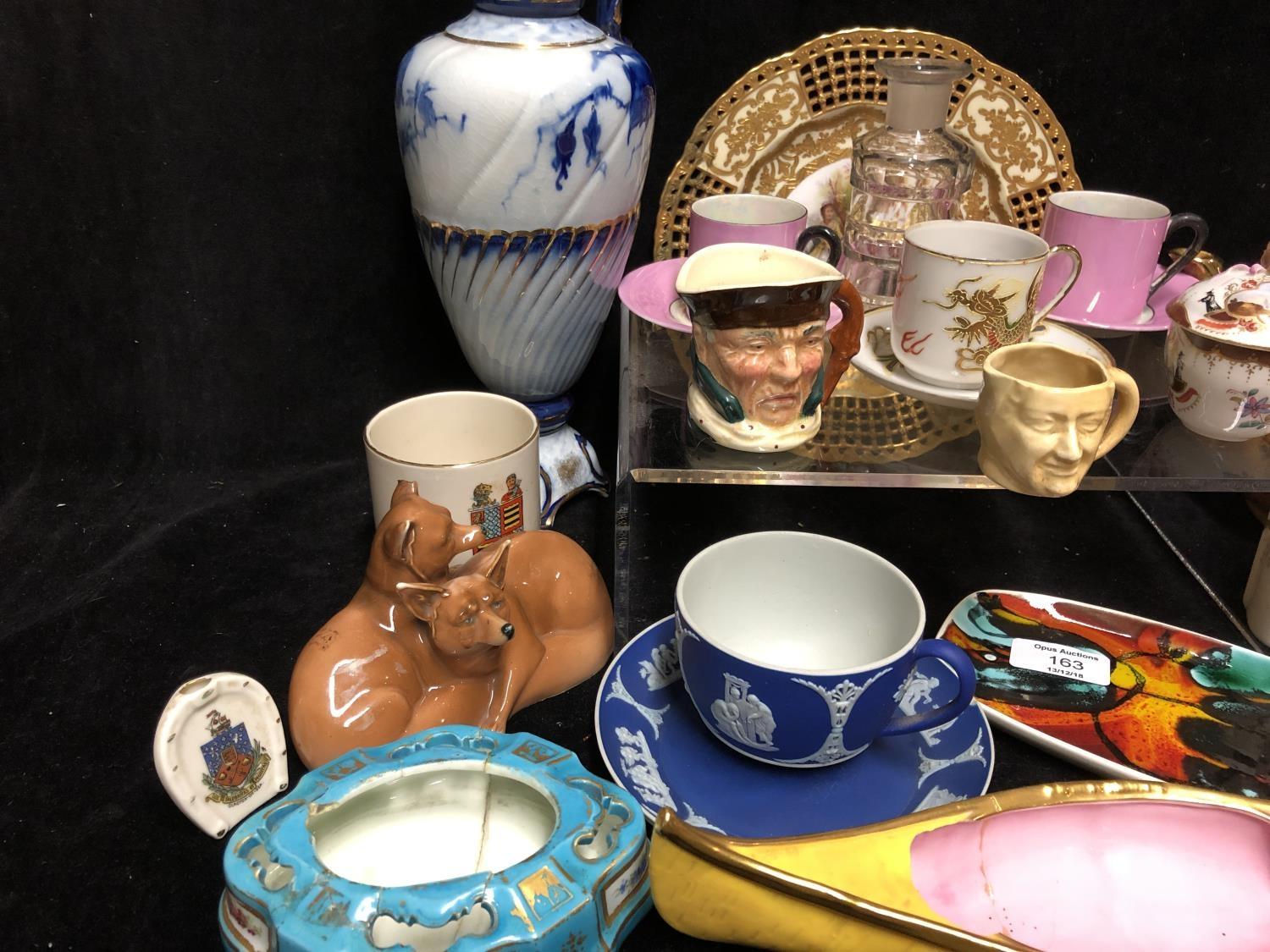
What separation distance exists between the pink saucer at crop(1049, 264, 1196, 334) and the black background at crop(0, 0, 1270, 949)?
0.22 m

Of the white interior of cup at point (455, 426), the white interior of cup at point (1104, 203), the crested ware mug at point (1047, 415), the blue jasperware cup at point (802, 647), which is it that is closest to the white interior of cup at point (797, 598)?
the blue jasperware cup at point (802, 647)

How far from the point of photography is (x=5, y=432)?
1.03m

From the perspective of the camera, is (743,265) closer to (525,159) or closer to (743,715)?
(525,159)

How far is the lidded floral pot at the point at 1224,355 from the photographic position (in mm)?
663

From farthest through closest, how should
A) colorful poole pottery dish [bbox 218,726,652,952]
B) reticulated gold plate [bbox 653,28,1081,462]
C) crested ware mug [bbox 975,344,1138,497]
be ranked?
1. reticulated gold plate [bbox 653,28,1081,462]
2. crested ware mug [bbox 975,344,1138,497]
3. colorful poole pottery dish [bbox 218,726,652,952]

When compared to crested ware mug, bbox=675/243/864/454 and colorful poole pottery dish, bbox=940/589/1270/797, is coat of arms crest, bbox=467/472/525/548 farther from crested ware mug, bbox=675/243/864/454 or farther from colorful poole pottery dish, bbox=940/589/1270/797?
colorful poole pottery dish, bbox=940/589/1270/797

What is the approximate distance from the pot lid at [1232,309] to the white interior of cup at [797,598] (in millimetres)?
265

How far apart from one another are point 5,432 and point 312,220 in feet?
1.26

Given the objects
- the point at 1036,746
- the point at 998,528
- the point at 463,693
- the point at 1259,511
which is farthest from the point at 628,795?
the point at 1259,511

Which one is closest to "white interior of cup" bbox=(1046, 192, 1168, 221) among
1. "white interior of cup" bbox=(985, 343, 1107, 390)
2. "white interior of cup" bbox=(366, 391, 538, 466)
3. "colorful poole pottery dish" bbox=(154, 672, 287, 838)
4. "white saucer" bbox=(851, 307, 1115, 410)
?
"white saucer" bbox=(851, 307, 1115, 410)

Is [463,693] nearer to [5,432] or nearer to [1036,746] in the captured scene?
[1036,746]

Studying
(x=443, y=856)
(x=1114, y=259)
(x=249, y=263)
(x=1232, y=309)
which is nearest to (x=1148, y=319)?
(x=1114, y=259)

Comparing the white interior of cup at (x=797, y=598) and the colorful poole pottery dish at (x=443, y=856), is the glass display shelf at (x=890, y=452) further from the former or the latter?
the colorful poole pottery dish at (x=443, y=856)

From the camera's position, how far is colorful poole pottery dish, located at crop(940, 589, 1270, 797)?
0.70 metres
